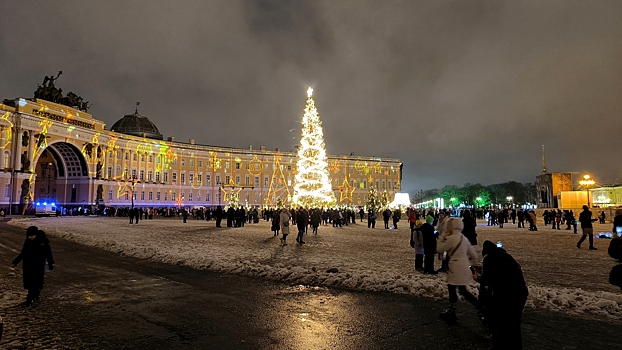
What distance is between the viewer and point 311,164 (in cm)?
3531

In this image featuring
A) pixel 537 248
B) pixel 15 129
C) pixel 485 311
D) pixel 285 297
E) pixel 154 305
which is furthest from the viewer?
pixel 15 129

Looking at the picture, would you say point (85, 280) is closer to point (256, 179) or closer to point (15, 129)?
point (15, 129)

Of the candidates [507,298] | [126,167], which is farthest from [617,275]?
[126,167]

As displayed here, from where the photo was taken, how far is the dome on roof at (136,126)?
91.7 metres

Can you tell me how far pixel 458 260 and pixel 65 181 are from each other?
77.8m

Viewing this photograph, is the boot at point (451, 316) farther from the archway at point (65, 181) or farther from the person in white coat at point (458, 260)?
the archway at point (65, 181)

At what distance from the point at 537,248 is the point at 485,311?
39.8 feet

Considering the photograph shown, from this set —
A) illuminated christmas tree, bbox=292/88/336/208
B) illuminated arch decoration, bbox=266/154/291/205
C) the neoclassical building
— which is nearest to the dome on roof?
the neoclassical building

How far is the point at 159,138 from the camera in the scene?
9419 centimetres

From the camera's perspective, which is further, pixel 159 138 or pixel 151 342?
pixel 159 138

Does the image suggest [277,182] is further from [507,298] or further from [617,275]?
[617,275]

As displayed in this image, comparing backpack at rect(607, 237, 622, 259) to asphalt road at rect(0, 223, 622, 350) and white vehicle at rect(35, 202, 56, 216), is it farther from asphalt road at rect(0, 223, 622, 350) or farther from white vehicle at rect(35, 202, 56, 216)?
white vehicle at rect(35, 202, 56, 216)

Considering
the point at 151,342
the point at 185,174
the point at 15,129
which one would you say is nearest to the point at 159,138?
the point at 185,174

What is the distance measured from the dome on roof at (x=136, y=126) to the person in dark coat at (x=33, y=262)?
290 feet
